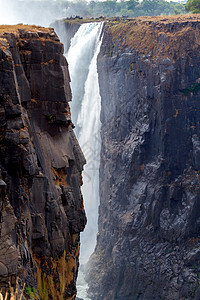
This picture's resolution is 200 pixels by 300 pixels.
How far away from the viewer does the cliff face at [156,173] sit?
41.2m

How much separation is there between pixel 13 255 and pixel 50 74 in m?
7.23

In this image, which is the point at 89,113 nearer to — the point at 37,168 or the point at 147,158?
the point at 147,158

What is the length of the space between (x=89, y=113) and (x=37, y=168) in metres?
35.8

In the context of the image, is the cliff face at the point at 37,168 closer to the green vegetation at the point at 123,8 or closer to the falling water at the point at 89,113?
the falling water at the point at 89,113

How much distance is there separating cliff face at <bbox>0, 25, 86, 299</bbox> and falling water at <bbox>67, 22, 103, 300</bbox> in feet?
101

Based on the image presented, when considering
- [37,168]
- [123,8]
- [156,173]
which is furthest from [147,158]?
[123,8]

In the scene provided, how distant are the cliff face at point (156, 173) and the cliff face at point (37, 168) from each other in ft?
71.2

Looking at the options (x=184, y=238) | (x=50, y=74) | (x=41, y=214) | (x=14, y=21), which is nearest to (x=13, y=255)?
(x=41, y=214)

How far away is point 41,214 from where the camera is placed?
58.4 feet

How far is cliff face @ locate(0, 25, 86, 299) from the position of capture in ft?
51.0

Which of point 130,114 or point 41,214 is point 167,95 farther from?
point 41,214

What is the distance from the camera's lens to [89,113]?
172ft

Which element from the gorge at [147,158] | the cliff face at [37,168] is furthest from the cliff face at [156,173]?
the cliff face at [37,168]

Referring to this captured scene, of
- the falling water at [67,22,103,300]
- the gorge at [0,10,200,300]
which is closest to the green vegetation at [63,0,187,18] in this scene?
the falling water at [67,22,103,300]
